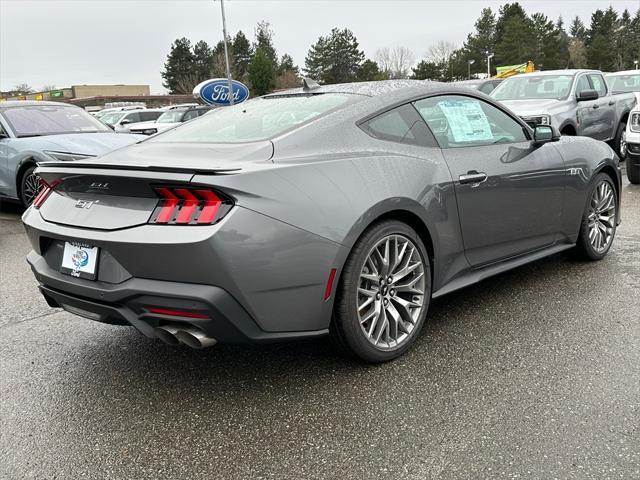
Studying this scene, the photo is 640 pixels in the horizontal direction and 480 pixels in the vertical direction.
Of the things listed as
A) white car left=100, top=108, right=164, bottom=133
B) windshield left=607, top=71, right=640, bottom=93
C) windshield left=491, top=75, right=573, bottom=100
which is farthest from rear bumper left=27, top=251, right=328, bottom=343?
white car left=100, top=108, right=164, bottom=133

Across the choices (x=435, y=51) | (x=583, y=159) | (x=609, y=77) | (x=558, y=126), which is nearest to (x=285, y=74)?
(x=435, y=51)

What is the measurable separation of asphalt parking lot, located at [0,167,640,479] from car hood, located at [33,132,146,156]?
3867 mm

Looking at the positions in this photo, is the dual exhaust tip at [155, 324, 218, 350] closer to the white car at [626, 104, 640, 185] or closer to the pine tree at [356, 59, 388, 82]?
the white car at [626, 104, 640, 185]

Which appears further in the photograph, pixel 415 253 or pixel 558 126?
pixel 558 126

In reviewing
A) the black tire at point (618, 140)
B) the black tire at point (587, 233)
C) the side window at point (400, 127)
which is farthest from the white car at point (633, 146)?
the side window at point (400, 127)

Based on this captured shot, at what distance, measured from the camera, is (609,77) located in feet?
44.7

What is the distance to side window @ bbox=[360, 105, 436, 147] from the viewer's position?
10.6 ft

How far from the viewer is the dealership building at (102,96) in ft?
193

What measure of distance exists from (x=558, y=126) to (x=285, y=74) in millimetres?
66189

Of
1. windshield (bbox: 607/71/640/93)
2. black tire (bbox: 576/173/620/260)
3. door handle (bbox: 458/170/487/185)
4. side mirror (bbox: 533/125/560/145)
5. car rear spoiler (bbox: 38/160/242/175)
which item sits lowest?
black tire (bbox: 576/173/620/260)

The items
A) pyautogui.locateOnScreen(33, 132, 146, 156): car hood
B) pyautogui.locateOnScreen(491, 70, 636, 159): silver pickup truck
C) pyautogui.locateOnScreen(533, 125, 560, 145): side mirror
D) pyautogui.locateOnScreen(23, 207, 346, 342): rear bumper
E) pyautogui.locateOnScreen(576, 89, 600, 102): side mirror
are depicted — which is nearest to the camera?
pyautogui.locateOnScreen(23, 207, 346, 342): rear bumper

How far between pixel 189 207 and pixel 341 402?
112 centimetres

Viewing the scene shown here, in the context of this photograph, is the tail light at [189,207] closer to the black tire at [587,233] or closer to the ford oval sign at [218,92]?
the black tire at [587,233]

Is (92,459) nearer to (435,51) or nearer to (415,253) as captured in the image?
(415,253)
